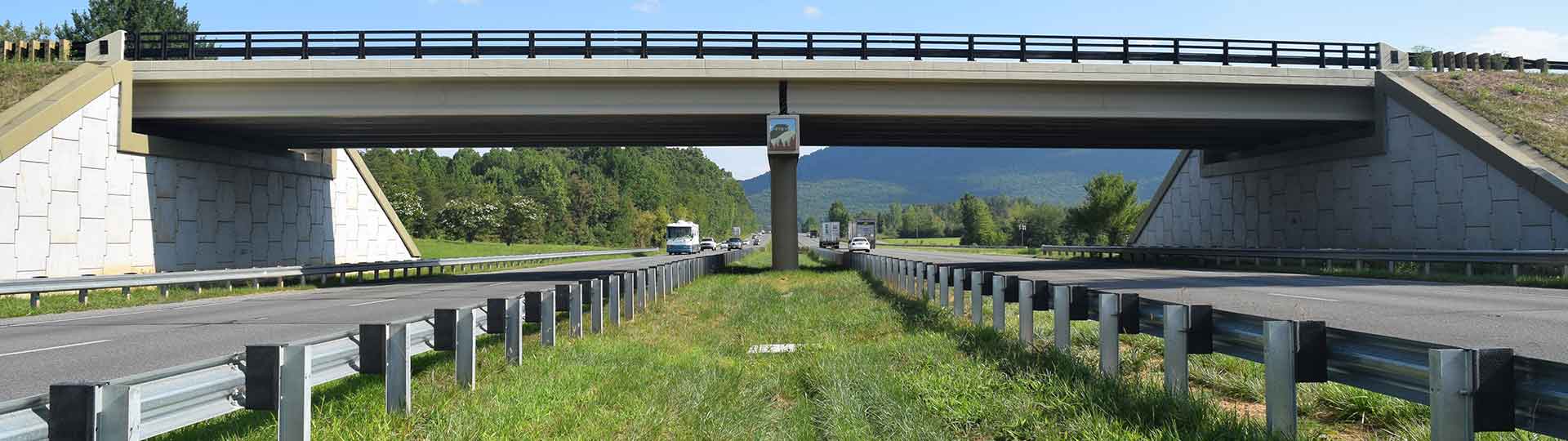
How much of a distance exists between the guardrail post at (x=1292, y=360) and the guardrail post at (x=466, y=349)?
17.9 feet

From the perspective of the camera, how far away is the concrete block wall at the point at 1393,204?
2531 cm

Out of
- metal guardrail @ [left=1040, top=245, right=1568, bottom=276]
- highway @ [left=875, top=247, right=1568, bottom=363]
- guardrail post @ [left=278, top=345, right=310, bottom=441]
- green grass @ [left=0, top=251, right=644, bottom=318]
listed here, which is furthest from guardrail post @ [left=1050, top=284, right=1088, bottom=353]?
green grass @ [left=0, top=251, right=644, bottom=318]

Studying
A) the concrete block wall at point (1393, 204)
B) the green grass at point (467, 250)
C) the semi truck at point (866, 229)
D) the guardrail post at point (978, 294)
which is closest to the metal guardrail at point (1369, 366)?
the guardrail post at point (978, 294)

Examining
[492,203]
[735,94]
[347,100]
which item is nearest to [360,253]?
[347,100]

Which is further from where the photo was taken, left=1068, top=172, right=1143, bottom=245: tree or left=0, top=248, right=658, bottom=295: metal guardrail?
left=1068, top=172, right=1143, bottom=245: tree

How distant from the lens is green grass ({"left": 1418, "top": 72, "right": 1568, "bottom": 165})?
26.3 m

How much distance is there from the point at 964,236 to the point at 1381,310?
128886 mm

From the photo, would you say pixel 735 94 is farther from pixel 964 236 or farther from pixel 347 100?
pixel 964 236

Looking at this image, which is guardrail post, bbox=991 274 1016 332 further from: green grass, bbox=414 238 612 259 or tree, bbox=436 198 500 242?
tree, bbox=436 198 500 242

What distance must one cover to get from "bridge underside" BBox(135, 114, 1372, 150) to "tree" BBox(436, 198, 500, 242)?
7698 cm

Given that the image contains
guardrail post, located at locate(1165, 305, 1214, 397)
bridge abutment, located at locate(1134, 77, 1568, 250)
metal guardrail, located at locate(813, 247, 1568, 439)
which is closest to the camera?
metal guardrail, located at locate(813, 247, 1568, 439)

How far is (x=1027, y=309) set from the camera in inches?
396

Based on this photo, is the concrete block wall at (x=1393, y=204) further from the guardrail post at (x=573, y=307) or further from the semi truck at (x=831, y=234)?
the semi truck at (x=831, y=234)

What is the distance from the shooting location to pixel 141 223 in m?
25.8
